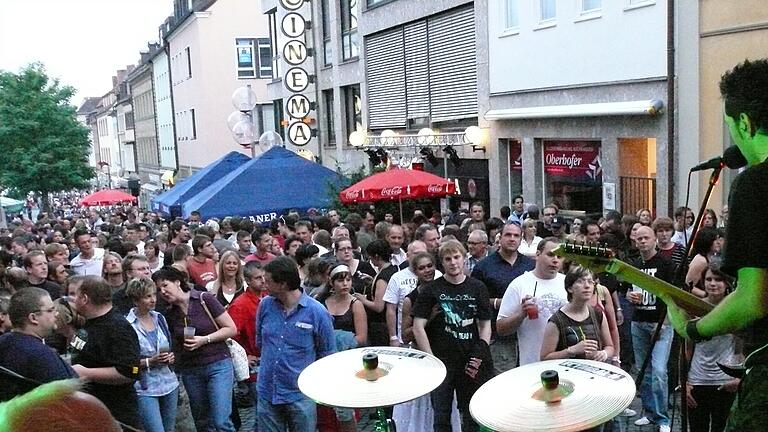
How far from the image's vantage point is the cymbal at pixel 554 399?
3.50 metres

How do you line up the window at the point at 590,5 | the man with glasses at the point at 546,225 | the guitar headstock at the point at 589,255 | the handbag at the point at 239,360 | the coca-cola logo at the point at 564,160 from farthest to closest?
1. the coca-cola logo at the point at 564,160
2. the window at the point at 590,5
3. the man with glasses at the point at 546,225
4. the handbag at the point at 239,360
5. the guitar headstock at the point at 589,255

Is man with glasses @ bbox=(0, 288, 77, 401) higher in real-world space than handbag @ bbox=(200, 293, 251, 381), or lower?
higher

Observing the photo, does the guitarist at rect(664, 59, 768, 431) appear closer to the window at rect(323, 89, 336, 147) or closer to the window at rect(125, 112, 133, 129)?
the window at rect(323, 89, 336, 147)

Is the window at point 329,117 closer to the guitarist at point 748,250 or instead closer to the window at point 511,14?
the window at point 511,14

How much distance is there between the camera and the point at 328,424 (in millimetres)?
6098

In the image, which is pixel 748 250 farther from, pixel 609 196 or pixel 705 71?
pixel 609 196

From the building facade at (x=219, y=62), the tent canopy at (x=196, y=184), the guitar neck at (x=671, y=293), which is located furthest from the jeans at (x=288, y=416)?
the building facade at (x=219, y=62)

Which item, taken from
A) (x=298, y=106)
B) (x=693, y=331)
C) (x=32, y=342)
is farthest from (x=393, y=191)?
(x=298, y=106)

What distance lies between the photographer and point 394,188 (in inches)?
513

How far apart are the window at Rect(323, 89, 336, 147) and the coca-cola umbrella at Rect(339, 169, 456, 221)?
14.8m

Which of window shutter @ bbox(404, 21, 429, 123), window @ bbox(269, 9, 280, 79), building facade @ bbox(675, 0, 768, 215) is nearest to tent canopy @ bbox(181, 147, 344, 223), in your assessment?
window shutter @ bbox(404, 21, 429, 123)

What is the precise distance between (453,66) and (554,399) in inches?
677

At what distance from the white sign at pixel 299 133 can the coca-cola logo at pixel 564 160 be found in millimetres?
12162

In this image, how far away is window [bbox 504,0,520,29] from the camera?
17297mm
